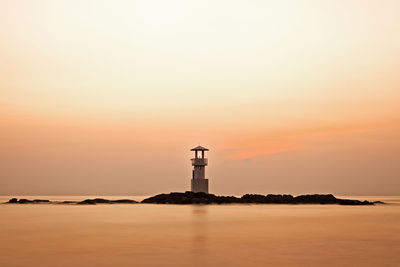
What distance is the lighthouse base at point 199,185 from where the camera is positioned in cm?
4421

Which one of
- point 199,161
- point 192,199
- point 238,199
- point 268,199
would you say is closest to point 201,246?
point 199,161

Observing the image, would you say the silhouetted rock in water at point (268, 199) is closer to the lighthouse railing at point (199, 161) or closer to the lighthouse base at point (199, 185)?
the lighthouse base at point (199, 185)

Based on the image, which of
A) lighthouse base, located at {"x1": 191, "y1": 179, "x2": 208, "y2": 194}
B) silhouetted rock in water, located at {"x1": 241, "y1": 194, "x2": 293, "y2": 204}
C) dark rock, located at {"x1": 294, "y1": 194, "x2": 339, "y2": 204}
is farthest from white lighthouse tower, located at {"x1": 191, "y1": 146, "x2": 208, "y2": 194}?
dark rock, located at {"x1": 294, "y1": 194, "x2": 339, "y2": 204}

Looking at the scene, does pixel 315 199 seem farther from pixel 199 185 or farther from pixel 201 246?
pixel 201 246

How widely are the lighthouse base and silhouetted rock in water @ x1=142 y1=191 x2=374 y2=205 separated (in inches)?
26.8

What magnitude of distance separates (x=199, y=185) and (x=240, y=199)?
1544cm

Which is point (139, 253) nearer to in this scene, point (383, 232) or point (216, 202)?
point (383, 232)

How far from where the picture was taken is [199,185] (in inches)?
1750

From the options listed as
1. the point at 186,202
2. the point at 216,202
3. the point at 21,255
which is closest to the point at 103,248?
the point at 21,255

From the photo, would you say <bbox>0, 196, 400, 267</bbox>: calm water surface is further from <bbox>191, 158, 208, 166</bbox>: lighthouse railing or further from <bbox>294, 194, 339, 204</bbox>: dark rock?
<bbox>294, 194, 339, 204</bbox>: dark rock

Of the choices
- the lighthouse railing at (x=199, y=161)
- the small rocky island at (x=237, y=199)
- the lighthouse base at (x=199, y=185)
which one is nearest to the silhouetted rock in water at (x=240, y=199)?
the small rocky island at (x=237, y=199)

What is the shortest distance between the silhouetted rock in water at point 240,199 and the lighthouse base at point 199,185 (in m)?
0.68

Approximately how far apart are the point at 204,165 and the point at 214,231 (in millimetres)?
19009

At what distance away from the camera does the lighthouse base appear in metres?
44.2
